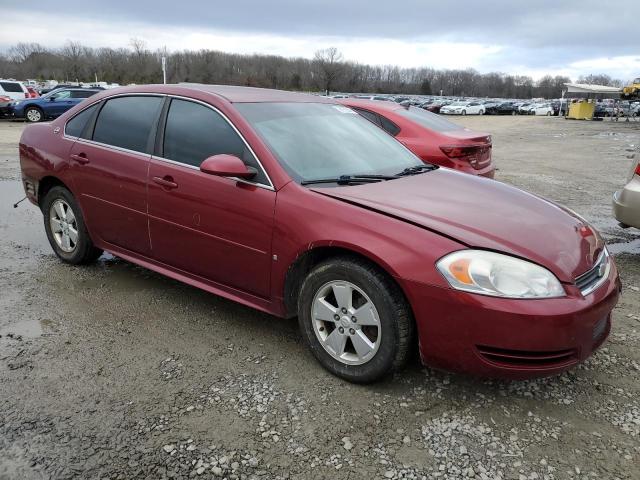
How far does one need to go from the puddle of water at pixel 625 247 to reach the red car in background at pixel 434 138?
62.3 inches

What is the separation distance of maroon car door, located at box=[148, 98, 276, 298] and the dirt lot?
494 millimetres

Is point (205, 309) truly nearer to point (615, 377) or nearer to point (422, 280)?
point (422, 280)

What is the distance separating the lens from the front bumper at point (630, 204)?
4.75 meters

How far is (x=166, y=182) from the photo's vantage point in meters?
3.67

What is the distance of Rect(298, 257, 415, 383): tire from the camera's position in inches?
108

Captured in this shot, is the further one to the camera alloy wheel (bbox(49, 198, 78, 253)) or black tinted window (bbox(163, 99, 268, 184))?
alloy wheel (bbox(49, 198, 78, 253))

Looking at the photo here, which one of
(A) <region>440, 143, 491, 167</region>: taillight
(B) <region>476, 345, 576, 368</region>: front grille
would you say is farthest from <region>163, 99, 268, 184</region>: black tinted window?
(A) <region>440, 143, 491, 167</region>: taillight

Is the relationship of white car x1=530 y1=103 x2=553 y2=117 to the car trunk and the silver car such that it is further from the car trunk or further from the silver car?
the silver car

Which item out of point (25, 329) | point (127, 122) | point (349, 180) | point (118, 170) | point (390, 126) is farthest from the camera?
point (390, 126)

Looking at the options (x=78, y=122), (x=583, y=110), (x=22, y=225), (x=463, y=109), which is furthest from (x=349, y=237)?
(x=463, y=109)

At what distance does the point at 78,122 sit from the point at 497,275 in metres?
3.70

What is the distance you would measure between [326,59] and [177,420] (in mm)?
132962

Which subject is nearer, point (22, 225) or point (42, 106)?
point (22, 225)

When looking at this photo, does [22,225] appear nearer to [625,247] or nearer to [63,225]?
[63,225]
